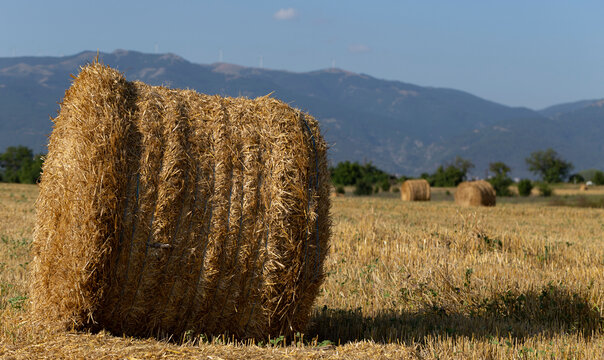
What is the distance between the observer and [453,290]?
8.34 m

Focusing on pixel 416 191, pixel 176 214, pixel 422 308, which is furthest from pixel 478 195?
pixel 176 214

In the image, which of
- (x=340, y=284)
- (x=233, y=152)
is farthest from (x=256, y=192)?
(x=340, y=284)

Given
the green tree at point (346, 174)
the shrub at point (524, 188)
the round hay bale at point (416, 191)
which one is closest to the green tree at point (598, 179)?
the shrub at point (524, 188)

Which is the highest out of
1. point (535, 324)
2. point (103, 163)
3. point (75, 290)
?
point (103, 163)

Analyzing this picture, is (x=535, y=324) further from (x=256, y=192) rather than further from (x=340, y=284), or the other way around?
(x=256, y=192)

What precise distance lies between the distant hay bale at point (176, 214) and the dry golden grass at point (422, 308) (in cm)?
34

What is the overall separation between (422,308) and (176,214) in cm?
376

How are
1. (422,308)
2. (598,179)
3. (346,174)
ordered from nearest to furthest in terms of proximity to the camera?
1. (422,308)
2. (346,174)
3. (598,179)

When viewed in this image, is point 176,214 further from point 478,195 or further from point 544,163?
point 544,163

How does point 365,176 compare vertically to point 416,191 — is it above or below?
above

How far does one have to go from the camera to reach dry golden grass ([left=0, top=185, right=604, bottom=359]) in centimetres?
544

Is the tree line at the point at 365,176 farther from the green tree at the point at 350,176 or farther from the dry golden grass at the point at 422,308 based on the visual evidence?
the dry golden grass at the point at 422,308

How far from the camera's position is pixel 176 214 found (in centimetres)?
574

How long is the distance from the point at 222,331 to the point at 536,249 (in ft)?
25.5
